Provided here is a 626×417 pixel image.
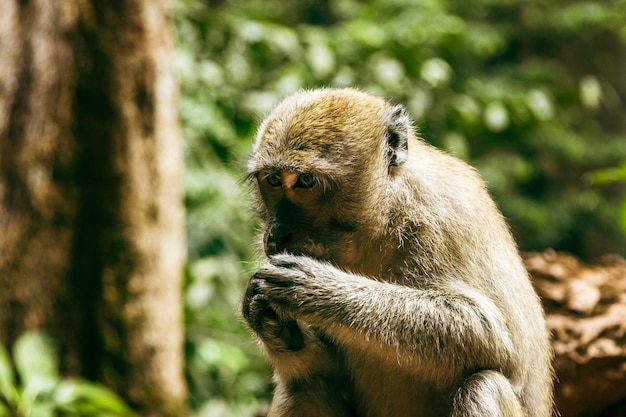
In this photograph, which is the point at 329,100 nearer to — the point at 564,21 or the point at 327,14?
the point at 564,21

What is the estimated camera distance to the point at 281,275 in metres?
3.54

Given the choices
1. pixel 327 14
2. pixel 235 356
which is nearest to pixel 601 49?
pixel 327 14

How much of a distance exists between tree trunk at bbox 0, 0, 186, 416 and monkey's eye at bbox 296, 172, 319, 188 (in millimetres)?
2868

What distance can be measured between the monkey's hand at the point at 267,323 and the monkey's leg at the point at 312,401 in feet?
0.81

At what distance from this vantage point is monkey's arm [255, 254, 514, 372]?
354 centimetres

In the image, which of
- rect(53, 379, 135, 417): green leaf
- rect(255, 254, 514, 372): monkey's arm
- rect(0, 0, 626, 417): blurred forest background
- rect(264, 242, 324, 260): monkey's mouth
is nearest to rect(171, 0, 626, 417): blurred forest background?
rect(0, 0, 626, 417): blurred forest background

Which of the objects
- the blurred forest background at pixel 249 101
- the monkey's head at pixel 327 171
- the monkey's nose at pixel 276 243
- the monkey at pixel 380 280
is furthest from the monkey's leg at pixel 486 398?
the blurred forest background at pixel 249 101

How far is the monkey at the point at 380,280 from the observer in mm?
3555

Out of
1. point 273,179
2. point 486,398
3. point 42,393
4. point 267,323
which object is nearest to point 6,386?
point 42,393

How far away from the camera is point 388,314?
11.6 ft

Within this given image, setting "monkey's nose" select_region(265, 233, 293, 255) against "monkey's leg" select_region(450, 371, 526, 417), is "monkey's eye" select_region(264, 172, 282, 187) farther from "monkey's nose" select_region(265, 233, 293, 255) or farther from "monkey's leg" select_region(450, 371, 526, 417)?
"monkey's leg" select_region(450, 371, 526, 417)

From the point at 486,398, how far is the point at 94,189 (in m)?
3.88

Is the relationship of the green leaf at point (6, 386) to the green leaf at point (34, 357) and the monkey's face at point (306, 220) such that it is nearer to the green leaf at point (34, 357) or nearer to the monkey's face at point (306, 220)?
the green leaf at point (34, 357)

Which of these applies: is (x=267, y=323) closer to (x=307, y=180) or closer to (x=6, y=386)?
(x=307, y=180)
